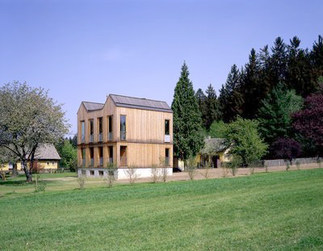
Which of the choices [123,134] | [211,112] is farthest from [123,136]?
[211,112]

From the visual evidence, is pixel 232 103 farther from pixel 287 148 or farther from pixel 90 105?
pixel 90 105

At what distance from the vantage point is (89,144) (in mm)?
42094

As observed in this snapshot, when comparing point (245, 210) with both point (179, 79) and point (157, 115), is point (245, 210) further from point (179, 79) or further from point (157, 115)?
point (179, 79)

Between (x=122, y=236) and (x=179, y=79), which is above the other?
(x=179, y=79)

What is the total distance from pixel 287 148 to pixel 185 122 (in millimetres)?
14192

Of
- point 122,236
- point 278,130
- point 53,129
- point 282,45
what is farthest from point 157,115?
point 282,45

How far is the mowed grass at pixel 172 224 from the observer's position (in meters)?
8.49

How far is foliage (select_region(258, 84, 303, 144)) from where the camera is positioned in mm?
52812

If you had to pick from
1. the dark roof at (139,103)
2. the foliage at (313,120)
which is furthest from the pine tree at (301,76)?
the dark roof at (139,103)

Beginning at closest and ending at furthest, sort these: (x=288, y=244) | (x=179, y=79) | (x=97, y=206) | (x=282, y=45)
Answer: (x=288, y=244)
(x=97, y=206)
(x=179, y=79)
(x=282, y=45)

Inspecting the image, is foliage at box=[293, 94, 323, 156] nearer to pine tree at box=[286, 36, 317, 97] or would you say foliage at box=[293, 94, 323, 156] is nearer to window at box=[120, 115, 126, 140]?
pine tree at box=[286, 36, 317, 97]

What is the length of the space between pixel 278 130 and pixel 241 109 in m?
14.6

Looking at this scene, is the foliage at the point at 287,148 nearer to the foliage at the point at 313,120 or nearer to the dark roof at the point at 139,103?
the foliage at the point at 313,120

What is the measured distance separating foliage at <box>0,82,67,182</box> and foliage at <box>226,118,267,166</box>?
2285cm
